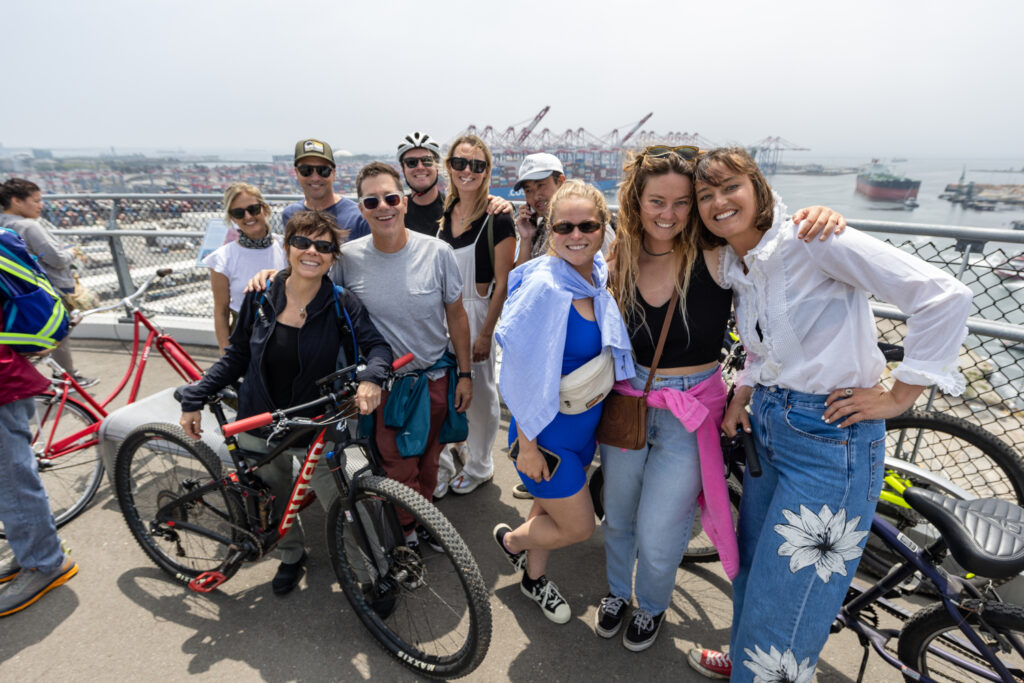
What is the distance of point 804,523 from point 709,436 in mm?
426

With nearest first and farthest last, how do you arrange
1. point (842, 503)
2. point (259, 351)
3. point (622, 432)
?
point (842, 503)
point (622, 432)
point (259, 351)

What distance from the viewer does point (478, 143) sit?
297 centimetres

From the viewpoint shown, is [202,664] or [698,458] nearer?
[698,458]

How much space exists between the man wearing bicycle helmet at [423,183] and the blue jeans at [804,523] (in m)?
1.95

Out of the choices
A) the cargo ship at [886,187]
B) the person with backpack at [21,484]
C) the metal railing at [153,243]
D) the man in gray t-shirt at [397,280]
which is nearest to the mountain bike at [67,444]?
the person with backpack at [21,484]

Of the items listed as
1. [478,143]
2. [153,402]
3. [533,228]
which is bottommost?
[153,402]

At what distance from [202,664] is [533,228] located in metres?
2.77

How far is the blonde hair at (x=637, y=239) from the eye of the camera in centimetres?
183

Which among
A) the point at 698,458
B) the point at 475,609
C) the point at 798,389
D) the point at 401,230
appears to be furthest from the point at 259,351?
the point at 798,389

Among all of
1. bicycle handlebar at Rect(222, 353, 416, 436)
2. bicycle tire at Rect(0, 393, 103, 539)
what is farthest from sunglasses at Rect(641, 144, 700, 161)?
bicycle tire at Rect(0, 393, 103, 539)

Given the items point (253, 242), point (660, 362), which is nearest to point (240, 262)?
point (253, 242)

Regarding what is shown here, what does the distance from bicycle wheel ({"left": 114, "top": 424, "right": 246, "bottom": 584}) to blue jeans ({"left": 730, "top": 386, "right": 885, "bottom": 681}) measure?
2385mm

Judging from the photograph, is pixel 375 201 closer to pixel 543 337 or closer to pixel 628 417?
pixel 543 337

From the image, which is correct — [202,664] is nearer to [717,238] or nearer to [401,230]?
[401,230]
